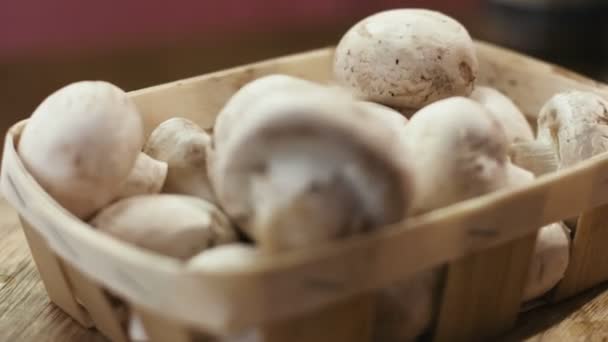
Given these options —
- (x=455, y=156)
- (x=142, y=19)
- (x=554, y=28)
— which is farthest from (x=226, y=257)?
(x=554, y=28)

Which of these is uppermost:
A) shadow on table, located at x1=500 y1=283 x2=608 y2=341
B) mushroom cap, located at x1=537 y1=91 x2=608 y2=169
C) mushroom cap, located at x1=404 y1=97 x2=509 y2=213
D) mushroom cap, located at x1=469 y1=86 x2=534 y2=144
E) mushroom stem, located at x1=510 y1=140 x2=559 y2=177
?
mushroom cap, located at x1=404 y1=97 x2=509 y2=213

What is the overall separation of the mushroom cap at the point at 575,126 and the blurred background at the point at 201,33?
2.58 ft

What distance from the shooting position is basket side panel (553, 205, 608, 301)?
63 centimetres

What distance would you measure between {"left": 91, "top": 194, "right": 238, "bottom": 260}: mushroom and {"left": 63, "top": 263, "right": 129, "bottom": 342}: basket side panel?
4 centimetres

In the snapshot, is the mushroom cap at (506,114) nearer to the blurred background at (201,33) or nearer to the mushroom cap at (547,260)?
the mushroom cap at (547,260)

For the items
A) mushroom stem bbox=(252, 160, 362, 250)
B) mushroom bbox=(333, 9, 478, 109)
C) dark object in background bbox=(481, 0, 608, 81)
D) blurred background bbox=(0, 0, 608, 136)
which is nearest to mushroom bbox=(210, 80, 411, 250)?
mushroom stem bbox=(252, 160, 362, 250)

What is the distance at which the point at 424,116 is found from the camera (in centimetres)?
56

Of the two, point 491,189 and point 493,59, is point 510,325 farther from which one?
point 493,59

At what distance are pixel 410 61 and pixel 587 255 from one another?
0.75 feet

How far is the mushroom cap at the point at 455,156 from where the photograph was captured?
21.0 inches

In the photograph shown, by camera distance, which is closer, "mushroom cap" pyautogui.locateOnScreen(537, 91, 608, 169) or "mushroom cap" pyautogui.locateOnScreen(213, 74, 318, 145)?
"mushroom cap" pyautogui.locateOnScreen(213, 74, 318, 145)

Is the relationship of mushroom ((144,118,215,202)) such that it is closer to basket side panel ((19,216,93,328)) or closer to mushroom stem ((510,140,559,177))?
basket side panel ((19,216,93,328))

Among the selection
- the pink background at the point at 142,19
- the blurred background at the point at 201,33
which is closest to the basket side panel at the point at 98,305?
the blurred background at the point at 201,33

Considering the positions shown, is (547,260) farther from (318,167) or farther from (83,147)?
(83,147)
